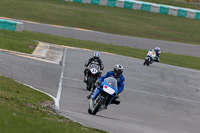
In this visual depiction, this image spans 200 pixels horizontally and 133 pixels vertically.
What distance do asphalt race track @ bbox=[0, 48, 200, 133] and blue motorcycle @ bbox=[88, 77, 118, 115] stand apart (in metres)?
0.31

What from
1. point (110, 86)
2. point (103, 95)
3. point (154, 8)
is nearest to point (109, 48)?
point (154, 8)

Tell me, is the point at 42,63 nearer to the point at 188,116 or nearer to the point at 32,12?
the point at 188,116

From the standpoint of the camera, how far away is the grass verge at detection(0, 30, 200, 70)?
31047 mm

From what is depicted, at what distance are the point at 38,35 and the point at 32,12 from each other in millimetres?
9551

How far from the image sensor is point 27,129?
247 inches

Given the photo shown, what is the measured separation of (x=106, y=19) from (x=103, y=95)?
104ft

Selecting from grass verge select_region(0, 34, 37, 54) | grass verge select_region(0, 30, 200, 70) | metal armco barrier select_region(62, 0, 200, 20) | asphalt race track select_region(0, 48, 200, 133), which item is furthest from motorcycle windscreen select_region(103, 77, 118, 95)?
metal armco barrier select_region(62, 0, 200, 20)

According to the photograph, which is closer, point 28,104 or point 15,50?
point 28,104

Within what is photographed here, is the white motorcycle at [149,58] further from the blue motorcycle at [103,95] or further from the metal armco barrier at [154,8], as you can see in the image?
the metal armco barrier at [154,8]

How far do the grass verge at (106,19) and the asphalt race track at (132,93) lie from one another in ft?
42.9

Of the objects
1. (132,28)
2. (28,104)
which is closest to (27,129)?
(28,104)

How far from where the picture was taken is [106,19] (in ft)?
140

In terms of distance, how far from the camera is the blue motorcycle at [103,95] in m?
11.4

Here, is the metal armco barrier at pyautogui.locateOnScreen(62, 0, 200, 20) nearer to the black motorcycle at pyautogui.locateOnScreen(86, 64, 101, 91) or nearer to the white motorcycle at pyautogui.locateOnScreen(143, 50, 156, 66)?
the white motorcycle at pyautogui.locateOnScreen(143, 50, 156, 66)
